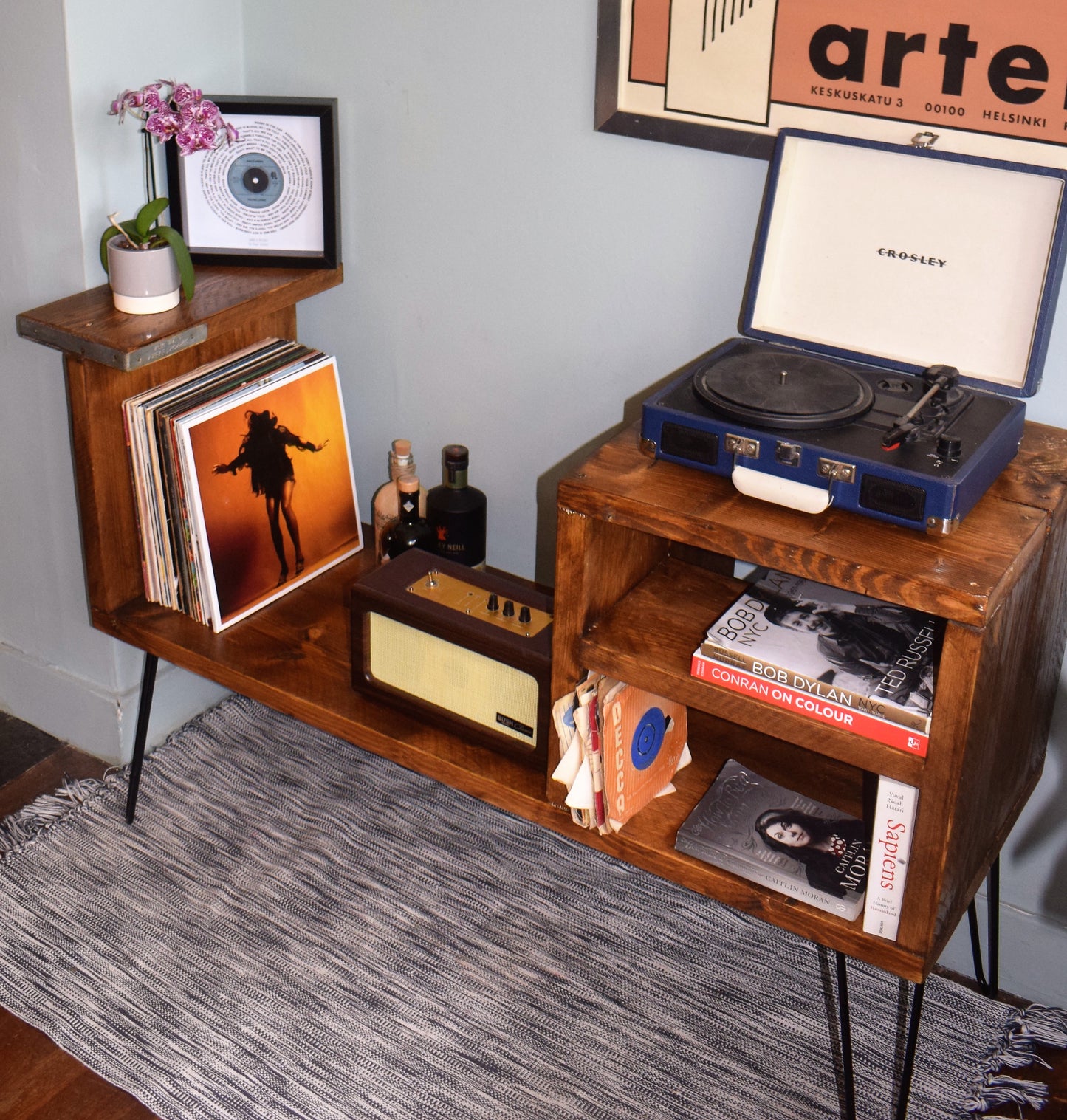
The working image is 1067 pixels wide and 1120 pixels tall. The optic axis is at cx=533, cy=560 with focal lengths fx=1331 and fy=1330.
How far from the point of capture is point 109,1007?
1.73 m

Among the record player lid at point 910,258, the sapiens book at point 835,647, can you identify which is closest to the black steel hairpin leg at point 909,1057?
the sapiens book at point 835,647

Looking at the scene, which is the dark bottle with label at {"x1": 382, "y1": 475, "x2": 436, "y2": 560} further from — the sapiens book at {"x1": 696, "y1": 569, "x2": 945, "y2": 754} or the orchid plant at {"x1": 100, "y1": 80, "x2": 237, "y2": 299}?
the sapiens book at {"x1": 696, "y1": 569, "x2": 945, "y2": 754}

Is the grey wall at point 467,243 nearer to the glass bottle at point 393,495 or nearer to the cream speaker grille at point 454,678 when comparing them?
the glass bottle at point 393,495

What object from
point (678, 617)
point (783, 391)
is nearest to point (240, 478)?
point (678, 617)

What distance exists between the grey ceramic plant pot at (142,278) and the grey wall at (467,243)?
0.11 metres

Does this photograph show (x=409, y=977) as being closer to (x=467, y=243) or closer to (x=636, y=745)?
(x=636, y=745)

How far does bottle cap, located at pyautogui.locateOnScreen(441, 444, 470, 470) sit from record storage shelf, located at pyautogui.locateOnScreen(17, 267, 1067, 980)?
0.81 ft

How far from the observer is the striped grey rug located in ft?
5.38

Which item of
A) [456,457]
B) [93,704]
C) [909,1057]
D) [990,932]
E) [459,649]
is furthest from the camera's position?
[93,704]

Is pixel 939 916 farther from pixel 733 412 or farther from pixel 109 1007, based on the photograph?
pixel 109 1007

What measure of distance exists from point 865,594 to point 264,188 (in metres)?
1.10

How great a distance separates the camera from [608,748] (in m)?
1.46

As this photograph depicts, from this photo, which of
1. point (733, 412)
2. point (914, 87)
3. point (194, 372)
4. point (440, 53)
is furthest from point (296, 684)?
point (914, 87)

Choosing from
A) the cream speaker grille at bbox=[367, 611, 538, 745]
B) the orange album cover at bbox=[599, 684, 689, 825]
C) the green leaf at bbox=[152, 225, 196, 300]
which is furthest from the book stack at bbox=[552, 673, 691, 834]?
the green leaf at bbox=[152, 225, 196, 300]
